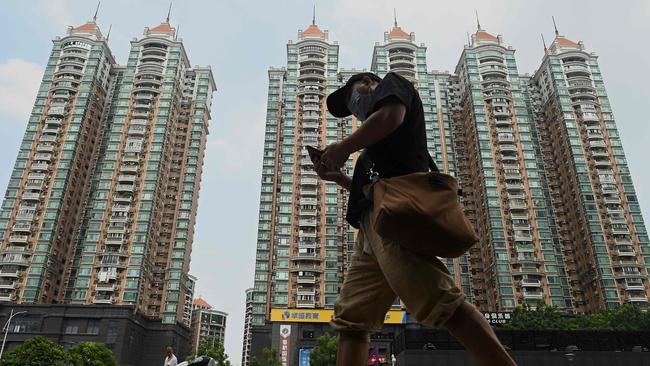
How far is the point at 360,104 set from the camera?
2.71m

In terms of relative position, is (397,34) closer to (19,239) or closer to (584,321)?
(584,321)

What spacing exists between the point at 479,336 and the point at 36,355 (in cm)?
3782

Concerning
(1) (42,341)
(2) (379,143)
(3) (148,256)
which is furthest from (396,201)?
(3) (148,256)

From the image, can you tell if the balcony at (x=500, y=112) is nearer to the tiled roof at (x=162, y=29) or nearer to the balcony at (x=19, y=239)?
the tiled roof at (x=162, y=29)

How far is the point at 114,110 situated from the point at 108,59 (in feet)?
28.5

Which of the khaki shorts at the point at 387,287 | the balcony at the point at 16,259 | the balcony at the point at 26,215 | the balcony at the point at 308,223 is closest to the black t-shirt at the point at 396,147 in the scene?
the khaki shorts at the point at 387,287

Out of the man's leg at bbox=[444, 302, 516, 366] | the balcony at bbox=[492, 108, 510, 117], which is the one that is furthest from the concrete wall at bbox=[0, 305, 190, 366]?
the man's leg at bbox=[444, 302, 516, 366]

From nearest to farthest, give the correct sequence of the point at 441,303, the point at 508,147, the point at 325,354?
1. the point at 441,303
2. the point at 325,354
3. the point at 508,147

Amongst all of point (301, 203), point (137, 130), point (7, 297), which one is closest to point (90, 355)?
point (7, 297)

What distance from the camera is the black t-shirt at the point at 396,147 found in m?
2.40

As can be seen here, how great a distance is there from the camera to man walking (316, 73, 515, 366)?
86.9 inches

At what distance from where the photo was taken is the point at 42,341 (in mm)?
33562

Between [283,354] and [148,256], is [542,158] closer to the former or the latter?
[283,354]

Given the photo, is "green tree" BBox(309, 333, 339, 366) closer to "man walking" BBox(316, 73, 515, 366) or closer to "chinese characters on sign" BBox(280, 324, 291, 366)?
"chinese characters on sign" BBox(280, 324, 291, 366)
